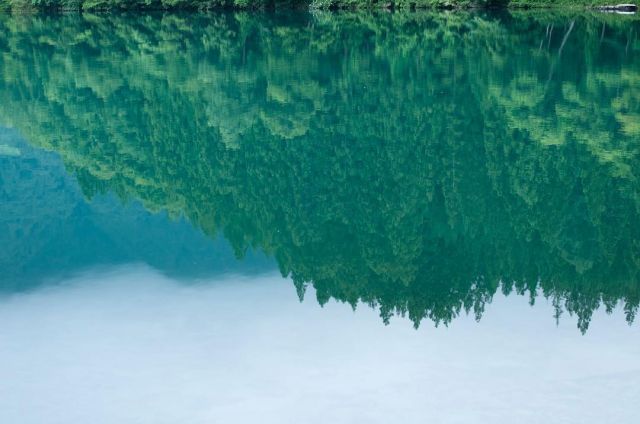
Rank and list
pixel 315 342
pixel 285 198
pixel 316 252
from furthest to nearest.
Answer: pixel 285 198, pixel 316 252, pixel 315 342

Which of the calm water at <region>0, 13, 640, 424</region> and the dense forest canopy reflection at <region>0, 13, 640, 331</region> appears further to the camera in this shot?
the dense forest canopy reflection at <region>0, 13, 640, 331</region>

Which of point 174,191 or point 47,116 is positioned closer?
point 174,191

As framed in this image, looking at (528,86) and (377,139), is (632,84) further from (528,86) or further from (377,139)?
(377,139)

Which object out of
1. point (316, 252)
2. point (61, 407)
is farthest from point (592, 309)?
point (61, 407)

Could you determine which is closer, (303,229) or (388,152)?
(303,229)

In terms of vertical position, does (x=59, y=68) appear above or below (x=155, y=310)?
below

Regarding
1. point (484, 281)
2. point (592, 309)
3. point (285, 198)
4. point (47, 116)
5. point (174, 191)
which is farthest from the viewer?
point (47, 116)
